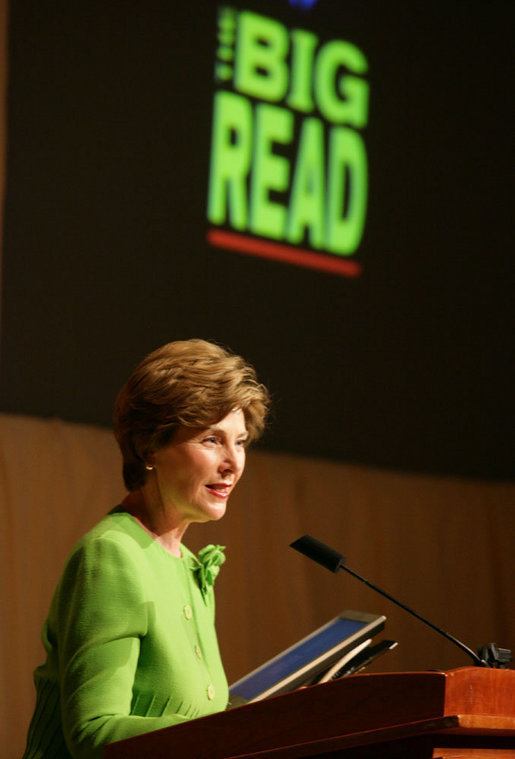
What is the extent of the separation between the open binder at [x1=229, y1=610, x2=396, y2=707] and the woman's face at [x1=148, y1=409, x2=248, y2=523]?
30 cm

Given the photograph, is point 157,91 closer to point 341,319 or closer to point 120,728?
point 341,319

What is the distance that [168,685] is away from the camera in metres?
1.63

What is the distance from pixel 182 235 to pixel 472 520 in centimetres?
181

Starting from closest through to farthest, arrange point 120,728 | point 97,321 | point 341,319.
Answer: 1. point 120,728
2. point 97,321
3. point 341,319

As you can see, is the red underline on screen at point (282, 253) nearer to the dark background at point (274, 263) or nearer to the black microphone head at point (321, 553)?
the dark background at point (274, 263)

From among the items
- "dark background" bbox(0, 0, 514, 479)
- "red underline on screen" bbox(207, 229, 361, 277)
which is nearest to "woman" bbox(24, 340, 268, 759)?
"dark background" bbox(0, 0, 514, 479)

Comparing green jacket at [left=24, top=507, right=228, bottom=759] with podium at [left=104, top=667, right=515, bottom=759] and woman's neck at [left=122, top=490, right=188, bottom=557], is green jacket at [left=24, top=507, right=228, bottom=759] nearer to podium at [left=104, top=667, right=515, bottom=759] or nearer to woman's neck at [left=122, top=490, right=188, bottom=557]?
woman's neck at [left=122, top=490, right=188, bottom=557]

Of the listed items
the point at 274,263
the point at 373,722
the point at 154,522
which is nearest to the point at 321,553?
the point at 154,522

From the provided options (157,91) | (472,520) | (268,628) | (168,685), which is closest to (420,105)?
(157,91)

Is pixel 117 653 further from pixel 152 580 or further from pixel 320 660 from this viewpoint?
pixel 320 660

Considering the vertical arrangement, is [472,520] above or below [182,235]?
below

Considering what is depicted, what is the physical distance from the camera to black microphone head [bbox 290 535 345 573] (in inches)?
70.3

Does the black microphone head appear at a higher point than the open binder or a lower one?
higher

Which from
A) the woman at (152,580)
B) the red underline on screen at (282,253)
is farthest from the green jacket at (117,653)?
the red underline on screen at (282,253)
